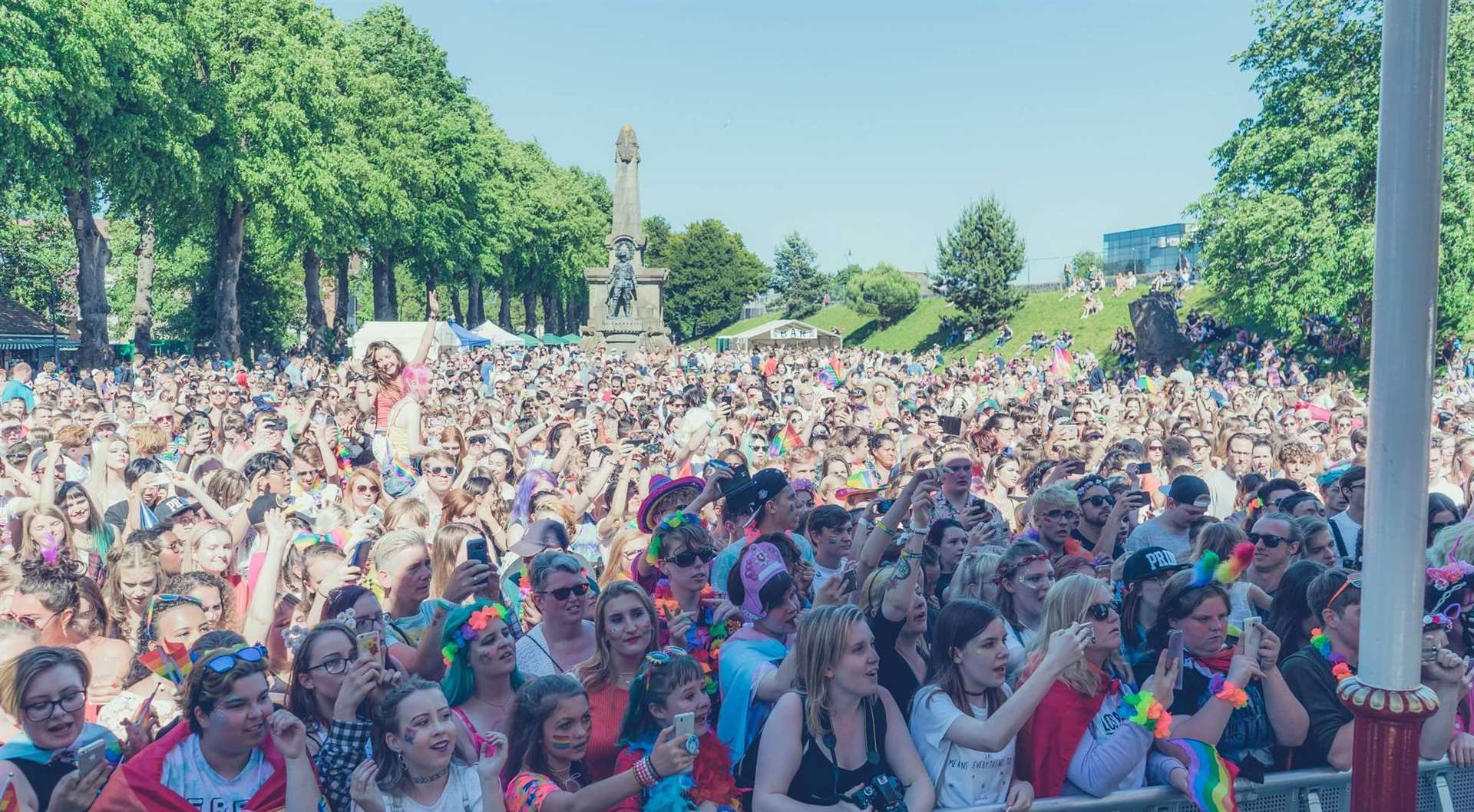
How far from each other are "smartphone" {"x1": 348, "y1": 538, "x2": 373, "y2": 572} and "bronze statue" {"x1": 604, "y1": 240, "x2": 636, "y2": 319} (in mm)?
38639

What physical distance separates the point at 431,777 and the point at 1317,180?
1132 inches

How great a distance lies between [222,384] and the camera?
17.6m

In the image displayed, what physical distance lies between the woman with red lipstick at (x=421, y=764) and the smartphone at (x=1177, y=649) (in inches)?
90.7

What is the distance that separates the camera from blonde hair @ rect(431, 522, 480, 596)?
589 centimetres

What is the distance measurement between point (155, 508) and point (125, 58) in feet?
74.6

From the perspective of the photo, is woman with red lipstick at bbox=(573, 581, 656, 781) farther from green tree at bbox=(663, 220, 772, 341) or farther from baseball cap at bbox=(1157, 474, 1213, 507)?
green tree at bbox=(663, 220, 772, 341)

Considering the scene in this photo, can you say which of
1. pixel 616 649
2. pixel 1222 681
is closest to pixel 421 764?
pixel 616 649

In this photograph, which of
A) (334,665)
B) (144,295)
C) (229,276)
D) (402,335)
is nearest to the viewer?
(334,665)

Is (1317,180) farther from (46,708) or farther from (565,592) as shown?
(46,708)

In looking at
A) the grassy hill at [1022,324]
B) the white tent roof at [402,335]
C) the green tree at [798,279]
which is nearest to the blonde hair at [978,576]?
the white tent roof at [402,335]

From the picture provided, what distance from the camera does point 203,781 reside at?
3676 millimetres

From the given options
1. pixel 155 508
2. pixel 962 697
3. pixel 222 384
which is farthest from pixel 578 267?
pixel 962 697

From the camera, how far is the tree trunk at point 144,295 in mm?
36909

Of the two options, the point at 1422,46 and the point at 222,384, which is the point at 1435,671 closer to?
the point at 1422,46
